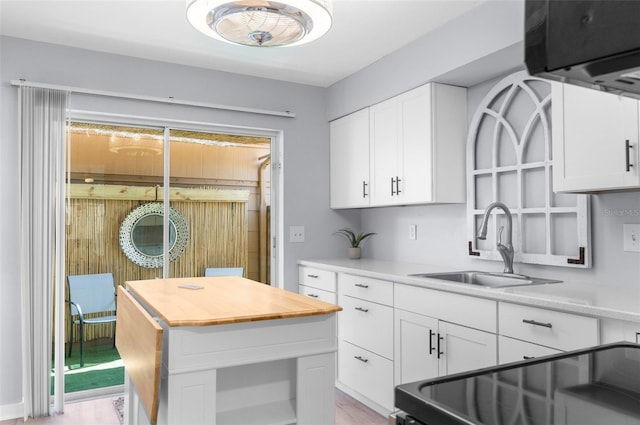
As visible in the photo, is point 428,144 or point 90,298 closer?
point 428,144

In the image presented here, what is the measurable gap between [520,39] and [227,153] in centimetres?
238

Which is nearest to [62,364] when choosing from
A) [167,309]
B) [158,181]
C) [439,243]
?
[158,181]

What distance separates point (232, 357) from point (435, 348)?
122 cm

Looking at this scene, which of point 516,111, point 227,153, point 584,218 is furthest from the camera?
point 227,153

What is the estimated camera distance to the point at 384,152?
356 centimetres

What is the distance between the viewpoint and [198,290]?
2496mm

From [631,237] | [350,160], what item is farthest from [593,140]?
[350,160]

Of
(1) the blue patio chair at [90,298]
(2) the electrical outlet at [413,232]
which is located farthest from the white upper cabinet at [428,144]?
(1) the blue patio chair at [90,298]

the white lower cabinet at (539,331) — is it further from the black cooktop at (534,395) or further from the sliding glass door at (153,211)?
the sliding glass door at (153,211)

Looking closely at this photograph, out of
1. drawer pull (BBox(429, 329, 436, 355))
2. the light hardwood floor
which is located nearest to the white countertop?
drawer pull (BBox(429, 329, 436, 355))

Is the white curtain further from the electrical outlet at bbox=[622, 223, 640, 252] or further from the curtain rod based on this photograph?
the electrical outlet at bbox=[622, 223, 640, 252]

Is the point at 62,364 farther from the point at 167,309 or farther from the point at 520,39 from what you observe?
the point at 520,39

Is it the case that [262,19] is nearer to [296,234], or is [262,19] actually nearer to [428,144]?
[428,144]

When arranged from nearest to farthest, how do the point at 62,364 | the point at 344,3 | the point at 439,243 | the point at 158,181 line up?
1. the point at 344,3
2. the point at 62,364
3. the point at 439,243
4. the point at 158,181
